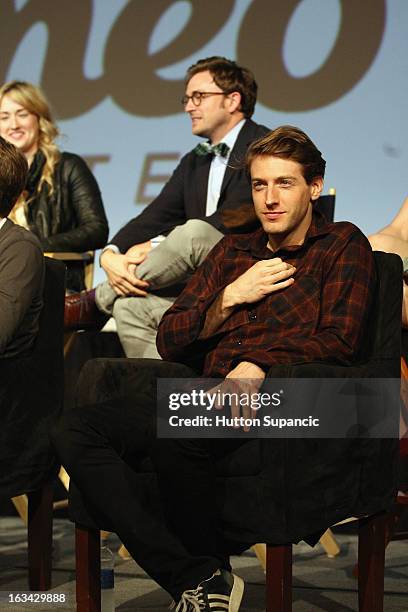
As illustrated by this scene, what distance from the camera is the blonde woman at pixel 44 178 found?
14.4 feet

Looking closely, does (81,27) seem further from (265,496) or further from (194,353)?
(265,496)

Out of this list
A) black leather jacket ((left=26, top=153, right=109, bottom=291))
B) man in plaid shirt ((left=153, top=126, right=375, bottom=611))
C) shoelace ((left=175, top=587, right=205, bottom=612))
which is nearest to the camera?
shoelace ((left=175, top=587, right=205, bottom=612))

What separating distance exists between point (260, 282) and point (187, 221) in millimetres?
874

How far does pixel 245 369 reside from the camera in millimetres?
2627

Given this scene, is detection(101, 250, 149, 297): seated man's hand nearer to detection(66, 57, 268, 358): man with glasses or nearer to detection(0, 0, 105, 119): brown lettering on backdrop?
Answer: detection(66, 57, 268, 358): man with glasses

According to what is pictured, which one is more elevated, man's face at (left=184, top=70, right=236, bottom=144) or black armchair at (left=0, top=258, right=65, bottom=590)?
man's face at (left=184, top=70, right=236, bottom=144)

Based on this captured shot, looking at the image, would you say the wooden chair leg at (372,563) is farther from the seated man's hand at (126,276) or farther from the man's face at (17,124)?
the man's face at (17,124)

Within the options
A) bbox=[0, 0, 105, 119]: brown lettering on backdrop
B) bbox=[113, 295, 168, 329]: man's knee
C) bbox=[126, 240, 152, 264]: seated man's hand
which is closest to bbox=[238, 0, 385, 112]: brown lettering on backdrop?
bbox=[0, 0, 105, 119]: brown lettering on backdrop

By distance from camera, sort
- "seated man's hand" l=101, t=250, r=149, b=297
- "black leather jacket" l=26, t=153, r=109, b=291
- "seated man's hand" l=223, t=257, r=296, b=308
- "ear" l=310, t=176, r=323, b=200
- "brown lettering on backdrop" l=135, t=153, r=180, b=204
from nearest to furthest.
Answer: "seated man's hand" l=223, t=257, r=296, b=308 < "ear" l=310, t=176, r=323, b=200 < "seated man's hand" l=101, t=250, r=149, b=297 < "black leather jacket" l=26, t=153, r=109, b=291 < "brown lettering on backdrop" l=135, t=153, r=180, b=204

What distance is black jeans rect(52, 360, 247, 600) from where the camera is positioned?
8.13 feet

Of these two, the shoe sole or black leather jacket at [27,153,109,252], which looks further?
black leather jacket at [27,153,109,252]

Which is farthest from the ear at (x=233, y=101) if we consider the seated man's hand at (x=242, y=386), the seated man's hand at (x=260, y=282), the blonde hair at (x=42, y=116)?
the seated man's hand at (x=242, y=386)

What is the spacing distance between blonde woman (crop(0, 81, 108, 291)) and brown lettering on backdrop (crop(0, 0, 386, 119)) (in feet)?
2.45

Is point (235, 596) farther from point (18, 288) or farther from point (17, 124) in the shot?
point (17, 124)
